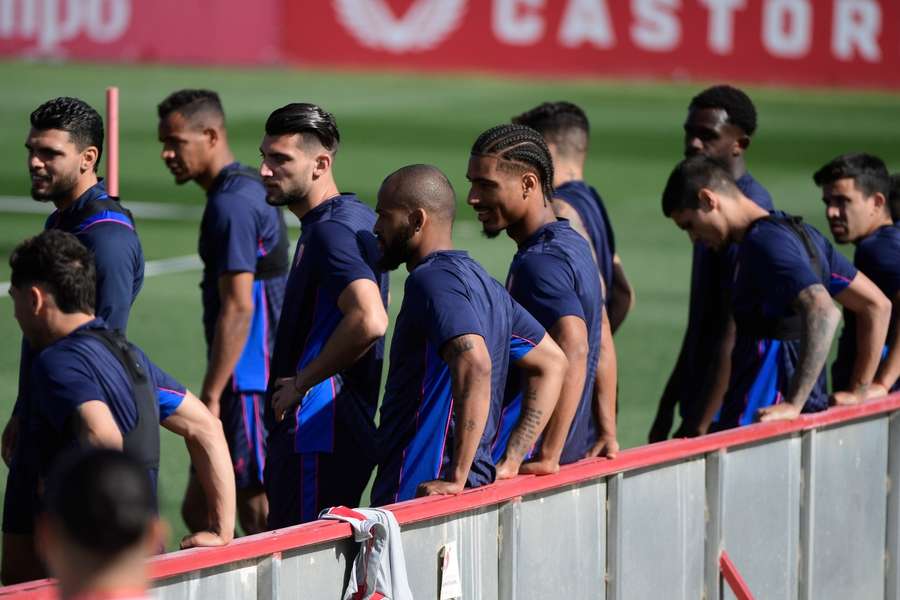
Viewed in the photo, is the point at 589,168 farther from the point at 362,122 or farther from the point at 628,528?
the point at 628,528

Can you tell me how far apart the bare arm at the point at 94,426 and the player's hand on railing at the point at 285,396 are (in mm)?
1339

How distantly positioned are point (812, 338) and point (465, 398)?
6.46 feet

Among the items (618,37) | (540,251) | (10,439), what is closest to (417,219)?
(540,251)

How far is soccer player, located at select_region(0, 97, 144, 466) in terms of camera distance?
559cm

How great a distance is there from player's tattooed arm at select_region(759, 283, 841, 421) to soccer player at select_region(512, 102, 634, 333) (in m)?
1.29

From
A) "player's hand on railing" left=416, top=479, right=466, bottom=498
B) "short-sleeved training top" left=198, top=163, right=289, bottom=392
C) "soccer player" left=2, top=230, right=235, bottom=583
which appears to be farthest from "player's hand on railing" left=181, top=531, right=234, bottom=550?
"short-sleeved training top" left=198, top=163, right=289, bottom=392

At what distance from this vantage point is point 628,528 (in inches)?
220

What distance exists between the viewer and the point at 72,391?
14.1 feet

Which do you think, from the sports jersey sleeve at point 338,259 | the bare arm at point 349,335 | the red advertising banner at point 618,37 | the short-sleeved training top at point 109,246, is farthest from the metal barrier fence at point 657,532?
the red advertising banner at point 618,37

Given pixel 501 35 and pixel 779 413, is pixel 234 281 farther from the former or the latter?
pixel 501 35

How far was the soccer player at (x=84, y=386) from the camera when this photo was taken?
4312mm

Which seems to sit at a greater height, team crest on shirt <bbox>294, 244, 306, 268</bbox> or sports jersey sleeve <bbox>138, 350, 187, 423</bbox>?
team crest on shirt <bbox>294, 244, 306, 268</bbox>

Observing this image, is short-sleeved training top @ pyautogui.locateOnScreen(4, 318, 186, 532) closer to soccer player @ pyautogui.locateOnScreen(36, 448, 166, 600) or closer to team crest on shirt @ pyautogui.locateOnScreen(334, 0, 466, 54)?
soccer player @ pyautogui.locateOnScreen(36, 448, 166, 600)

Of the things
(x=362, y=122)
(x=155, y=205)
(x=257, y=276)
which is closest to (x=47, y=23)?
(x=362, y=122)
